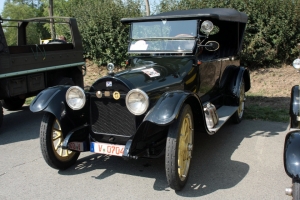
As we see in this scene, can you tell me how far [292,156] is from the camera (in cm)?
262

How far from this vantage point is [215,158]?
428cm

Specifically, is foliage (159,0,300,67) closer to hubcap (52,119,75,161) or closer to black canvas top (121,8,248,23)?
black canvas top (121,8,248,23)

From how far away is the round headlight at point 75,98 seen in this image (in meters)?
3.63

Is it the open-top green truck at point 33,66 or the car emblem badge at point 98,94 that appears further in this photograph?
the open-top green truck at point 33,66

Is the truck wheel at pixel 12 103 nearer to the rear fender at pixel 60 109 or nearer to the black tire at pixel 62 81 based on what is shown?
the black tire at pixel 62 81

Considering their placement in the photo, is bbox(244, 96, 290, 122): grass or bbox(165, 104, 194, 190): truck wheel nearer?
bbox(165, 104, 194, 190): truck wheel

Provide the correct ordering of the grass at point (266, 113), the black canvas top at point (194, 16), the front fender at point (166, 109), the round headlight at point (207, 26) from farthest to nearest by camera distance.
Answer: the grass at point (266, 113), the black canvas top at point (194, 16), the round headlight at point (207, 26), the front fender at point (166, 109)

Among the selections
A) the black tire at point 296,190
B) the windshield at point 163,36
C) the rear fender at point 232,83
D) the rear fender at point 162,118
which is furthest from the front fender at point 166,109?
the rear fender at point 232,83

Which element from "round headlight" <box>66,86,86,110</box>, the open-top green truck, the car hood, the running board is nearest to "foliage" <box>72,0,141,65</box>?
the open-top green truck

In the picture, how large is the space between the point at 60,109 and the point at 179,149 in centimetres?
145

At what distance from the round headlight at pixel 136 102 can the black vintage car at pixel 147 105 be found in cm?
1

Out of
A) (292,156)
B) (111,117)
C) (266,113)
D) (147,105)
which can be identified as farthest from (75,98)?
(266,113)

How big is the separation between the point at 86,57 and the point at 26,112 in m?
6.27

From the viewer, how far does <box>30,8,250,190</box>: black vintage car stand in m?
3.30
